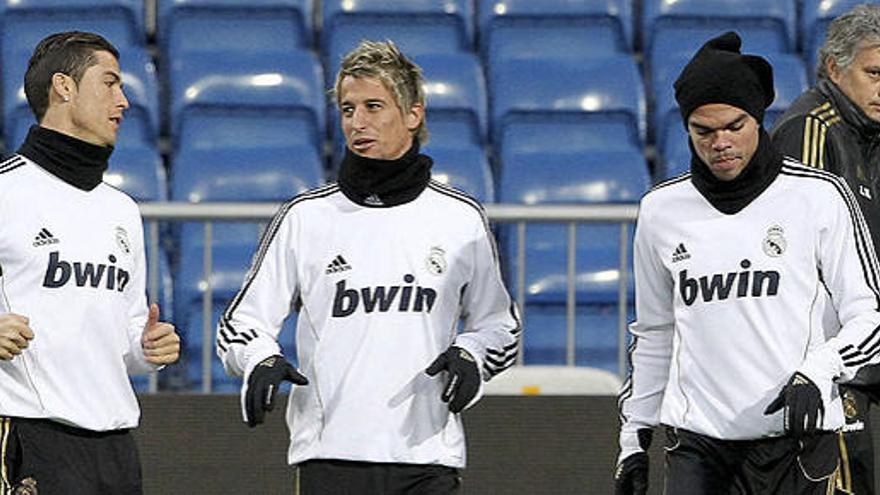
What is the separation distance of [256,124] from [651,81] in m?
2.03

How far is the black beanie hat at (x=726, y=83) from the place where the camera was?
582 cm

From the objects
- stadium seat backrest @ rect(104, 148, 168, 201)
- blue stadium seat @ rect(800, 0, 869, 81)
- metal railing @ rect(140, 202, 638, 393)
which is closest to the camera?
metal railing @ rect(140, 202, 638, 393)

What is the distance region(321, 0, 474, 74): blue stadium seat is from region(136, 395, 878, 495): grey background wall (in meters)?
2.72

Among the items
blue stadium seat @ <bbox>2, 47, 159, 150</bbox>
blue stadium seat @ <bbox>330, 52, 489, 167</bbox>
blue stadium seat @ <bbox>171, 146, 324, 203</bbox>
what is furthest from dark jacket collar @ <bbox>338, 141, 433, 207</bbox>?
blue stadium seat @ <bbox>330, 52, 489, 167</bbox>

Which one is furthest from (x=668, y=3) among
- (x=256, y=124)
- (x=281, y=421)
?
(x=281, y=421)

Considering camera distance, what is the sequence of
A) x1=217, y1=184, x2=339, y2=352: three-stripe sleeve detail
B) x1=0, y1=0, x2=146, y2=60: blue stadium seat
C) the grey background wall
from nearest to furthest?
1. x1=217, y1=184, x2=339, y2=352: three-stripe sleeve detail
2. the grey background wall
3. x1=0, y1=0, x2=146, y2=60: blue stadium seat

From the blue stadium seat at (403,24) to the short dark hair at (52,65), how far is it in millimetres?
4185

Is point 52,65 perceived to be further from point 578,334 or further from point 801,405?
point 578,334

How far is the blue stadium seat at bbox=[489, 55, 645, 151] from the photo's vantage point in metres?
10.1

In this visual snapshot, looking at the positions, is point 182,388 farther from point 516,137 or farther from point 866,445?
point 866,445

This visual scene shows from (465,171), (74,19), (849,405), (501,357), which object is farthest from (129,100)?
(849,405)

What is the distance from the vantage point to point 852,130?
667cm

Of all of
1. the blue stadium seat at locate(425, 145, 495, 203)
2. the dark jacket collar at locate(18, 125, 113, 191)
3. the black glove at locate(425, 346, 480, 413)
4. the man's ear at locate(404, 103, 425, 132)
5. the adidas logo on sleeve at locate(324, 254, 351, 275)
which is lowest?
the black glove at locate(425, 346, 480, 413)

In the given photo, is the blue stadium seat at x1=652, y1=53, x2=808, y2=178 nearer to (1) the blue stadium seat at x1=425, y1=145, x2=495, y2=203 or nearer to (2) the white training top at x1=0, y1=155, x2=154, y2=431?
(1) the blue stadium seat at x1=425, y1=145, x2=495, y2=203
